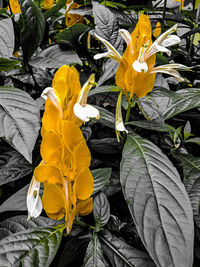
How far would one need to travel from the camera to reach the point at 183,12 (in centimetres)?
135

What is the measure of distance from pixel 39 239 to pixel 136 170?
202mm

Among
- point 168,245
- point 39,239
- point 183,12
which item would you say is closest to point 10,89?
point 39,239

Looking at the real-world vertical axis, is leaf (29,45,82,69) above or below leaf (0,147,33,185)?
above

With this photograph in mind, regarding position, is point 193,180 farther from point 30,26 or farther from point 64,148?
point 30,26

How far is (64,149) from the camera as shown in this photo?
378mm

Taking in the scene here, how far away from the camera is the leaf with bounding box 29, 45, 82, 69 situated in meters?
0.78

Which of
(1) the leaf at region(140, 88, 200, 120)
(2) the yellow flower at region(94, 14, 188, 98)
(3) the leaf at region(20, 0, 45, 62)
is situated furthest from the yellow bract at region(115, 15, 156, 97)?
(3) the leaf at region(20, 0, 45, 62)

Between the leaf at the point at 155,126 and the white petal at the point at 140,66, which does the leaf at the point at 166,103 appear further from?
the white petal at the point at 140,66

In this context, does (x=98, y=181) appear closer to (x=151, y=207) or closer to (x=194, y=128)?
(x=151, y=207)

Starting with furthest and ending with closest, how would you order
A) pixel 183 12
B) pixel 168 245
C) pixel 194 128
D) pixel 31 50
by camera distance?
pixel 183 12 → pixel 194 128 → pixel 31 50 → pixel 168 245

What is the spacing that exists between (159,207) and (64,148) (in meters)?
0.17

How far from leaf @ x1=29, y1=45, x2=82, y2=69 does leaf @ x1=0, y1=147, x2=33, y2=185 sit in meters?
0.27

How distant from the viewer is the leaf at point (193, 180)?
1.76ft

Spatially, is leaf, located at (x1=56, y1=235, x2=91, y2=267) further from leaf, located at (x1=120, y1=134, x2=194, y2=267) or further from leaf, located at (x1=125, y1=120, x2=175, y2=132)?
leaf, located at (x1=125, y1=120, x2=175, y2=132)
